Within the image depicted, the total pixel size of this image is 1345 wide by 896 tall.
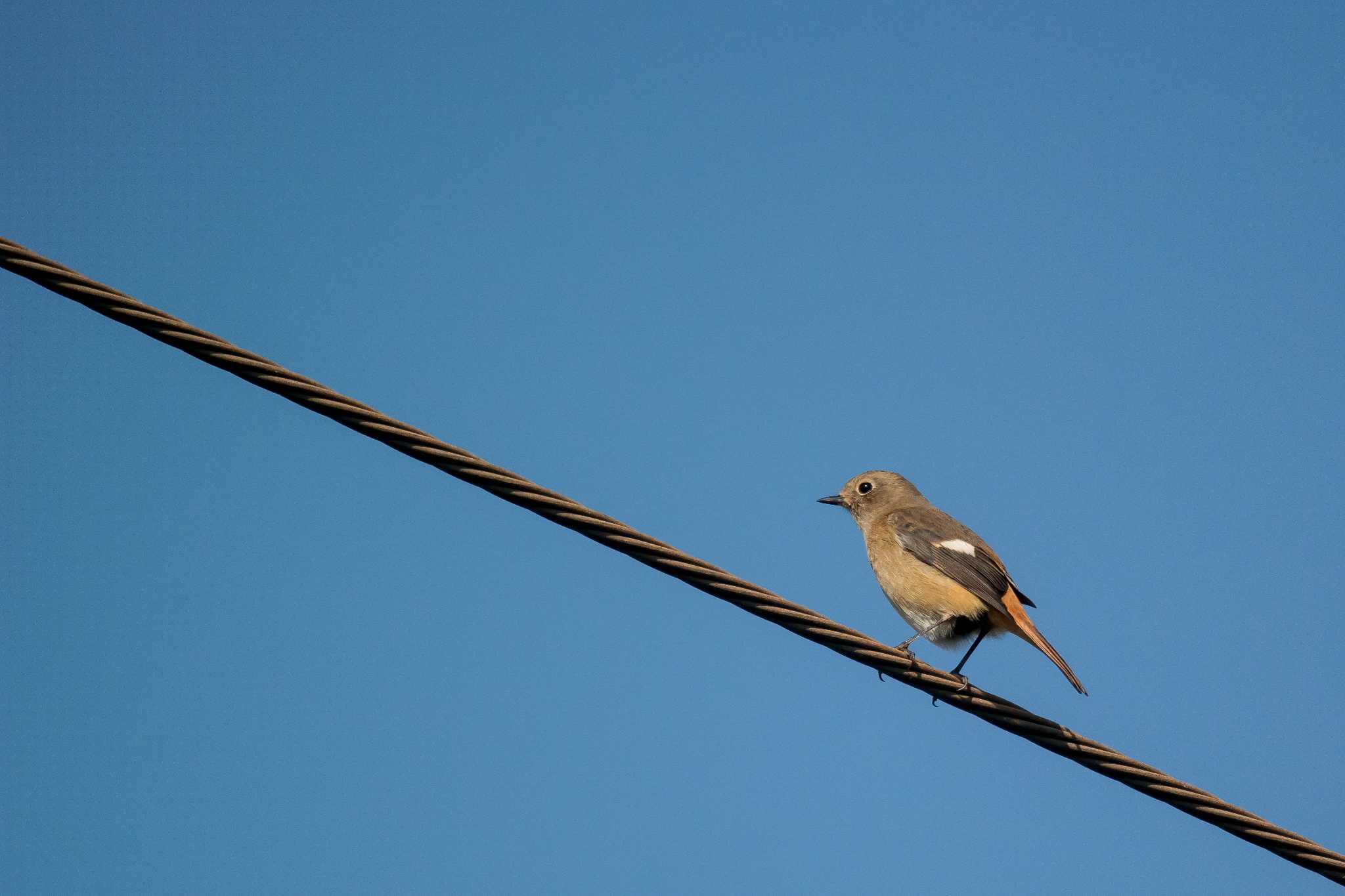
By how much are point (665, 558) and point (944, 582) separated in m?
3.55

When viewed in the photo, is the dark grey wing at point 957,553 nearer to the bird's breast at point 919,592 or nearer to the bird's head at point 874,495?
the bird's breast at point 919,592

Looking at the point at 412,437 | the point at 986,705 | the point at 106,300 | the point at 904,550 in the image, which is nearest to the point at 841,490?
the point at 904,550

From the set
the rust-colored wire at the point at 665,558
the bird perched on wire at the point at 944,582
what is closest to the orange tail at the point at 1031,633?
the bird perched on wire at the point at 944,582

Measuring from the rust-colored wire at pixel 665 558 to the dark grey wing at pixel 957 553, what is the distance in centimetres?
203

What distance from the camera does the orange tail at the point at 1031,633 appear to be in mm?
6148

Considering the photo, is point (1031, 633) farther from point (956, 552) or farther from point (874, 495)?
point (874, 495)

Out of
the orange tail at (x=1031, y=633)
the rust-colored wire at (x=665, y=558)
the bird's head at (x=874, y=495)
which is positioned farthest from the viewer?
the bird's head at (x=874, y=495)

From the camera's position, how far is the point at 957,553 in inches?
291

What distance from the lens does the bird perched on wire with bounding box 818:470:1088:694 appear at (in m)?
6.92

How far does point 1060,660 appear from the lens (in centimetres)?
630

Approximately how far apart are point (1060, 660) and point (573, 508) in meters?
3.46

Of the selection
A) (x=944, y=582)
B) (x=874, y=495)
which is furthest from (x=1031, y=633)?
(x=874, y=495)

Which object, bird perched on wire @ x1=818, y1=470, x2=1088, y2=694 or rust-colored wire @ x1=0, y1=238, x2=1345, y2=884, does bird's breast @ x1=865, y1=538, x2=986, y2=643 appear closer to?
bird perched on wire @ x1=818, y1=470, x2=1088, y2=694

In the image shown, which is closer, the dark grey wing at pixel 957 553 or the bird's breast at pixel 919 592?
the dark grey wing at pixel 957 553
